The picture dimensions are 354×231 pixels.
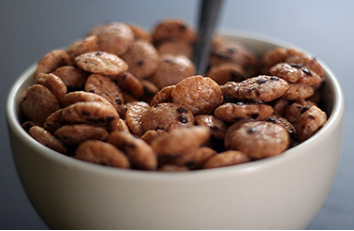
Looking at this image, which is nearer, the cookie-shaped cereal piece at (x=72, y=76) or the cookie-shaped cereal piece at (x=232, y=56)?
the cookie-shaped cereal piece at (x=72, y=76)

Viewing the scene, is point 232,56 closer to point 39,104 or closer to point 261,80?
point 261,80

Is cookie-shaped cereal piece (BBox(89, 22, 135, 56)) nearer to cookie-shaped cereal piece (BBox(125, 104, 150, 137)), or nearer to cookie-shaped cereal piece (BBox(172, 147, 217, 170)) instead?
cookie-shaped cereal piece (BBox(125, 104, 150, 137))

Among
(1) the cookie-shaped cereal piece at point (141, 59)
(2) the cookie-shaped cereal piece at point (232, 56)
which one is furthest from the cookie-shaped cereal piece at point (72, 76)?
(2) the cookie-shaped cereal piece at point (232, 56)

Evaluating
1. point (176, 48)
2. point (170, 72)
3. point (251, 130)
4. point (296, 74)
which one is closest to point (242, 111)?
point (251, 130)

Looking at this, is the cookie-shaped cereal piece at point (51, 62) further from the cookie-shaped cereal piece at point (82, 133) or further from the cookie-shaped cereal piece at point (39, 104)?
the cookie-shaped cereal piece at point (82, 133)

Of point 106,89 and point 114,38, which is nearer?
point 106,89
